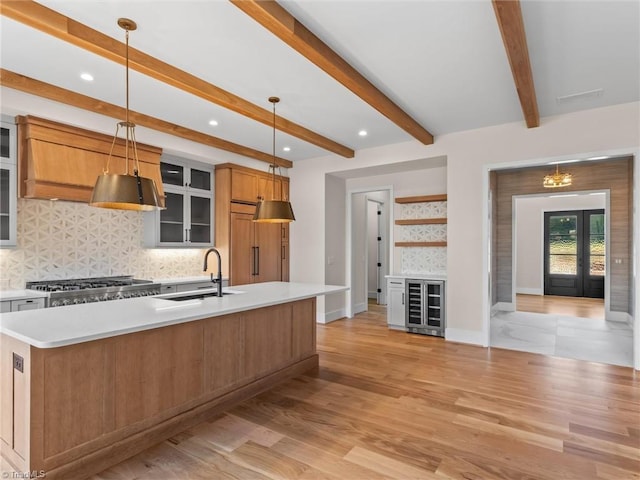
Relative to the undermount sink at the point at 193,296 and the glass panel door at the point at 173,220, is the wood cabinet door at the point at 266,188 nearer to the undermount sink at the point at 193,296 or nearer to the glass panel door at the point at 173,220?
the glass panel door at the point at 173,220

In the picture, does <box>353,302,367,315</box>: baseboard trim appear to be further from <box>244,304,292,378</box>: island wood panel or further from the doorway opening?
<box>244,304,292,378</box>: island wood panel

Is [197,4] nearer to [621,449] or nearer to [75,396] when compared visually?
[75,396]

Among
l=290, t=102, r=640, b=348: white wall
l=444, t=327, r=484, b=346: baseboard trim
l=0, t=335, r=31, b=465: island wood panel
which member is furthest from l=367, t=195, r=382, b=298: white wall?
l=0, t=335, r=31, b=465: island wood panel

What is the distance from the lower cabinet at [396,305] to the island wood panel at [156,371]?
3635 millimetres

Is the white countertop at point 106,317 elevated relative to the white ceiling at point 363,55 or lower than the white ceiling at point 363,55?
lower

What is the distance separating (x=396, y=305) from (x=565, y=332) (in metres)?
2.54

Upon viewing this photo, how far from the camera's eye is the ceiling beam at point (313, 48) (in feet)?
7.13

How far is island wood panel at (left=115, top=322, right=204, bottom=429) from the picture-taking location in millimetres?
2244

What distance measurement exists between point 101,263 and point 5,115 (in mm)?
1814

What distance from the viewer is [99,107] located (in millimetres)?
3727

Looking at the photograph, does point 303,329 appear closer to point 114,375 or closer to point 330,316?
point 114,375

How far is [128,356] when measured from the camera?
227cm

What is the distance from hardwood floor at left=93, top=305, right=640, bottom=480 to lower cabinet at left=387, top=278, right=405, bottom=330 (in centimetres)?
158

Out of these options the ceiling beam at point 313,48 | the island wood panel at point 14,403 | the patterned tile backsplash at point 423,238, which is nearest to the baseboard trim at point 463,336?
the patterned tile backsplash at point 423,238
